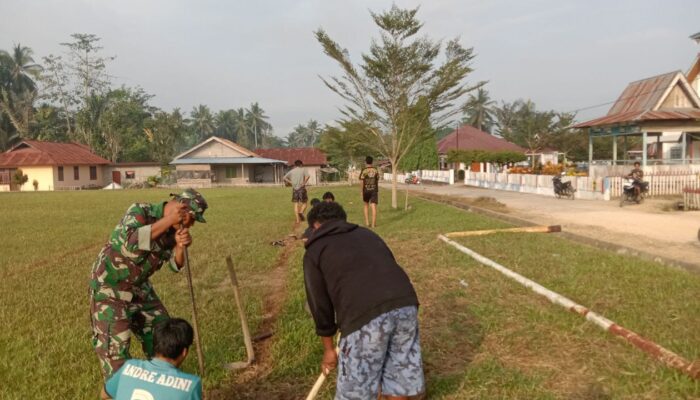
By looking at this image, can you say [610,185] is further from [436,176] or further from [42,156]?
[42,156]

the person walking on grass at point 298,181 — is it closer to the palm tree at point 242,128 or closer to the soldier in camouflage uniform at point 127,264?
the soldier in camouflage uniform at point 127,264

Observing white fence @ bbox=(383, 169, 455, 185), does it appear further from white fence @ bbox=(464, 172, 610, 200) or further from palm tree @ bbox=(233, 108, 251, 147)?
palm tree @ bbox=(233, 108, 251, 147)

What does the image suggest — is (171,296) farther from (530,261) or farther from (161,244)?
(530,261)

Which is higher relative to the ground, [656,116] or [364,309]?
[656,116]

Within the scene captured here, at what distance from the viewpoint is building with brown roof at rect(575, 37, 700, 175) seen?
2231cm

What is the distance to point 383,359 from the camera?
9.61ft

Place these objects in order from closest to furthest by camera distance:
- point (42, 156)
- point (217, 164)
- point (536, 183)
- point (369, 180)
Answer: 1. point (369, 180)
2. point (536, 183)
3. point (42, 156)
4. point (217, 164)

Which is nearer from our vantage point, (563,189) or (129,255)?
(129,255)

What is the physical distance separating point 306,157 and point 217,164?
1101 cm

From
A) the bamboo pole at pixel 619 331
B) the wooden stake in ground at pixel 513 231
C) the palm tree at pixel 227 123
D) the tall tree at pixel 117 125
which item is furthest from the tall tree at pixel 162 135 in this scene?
the bamboo pole at pixel 619 331

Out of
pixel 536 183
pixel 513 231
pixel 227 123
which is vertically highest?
pixel 227 123

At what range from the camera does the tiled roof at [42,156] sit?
152 feet

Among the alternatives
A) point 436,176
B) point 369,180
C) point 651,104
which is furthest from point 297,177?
point 436,176

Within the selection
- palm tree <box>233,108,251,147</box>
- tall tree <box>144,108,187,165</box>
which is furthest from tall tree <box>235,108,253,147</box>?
tall tree <box>144,108,187,165</box>
